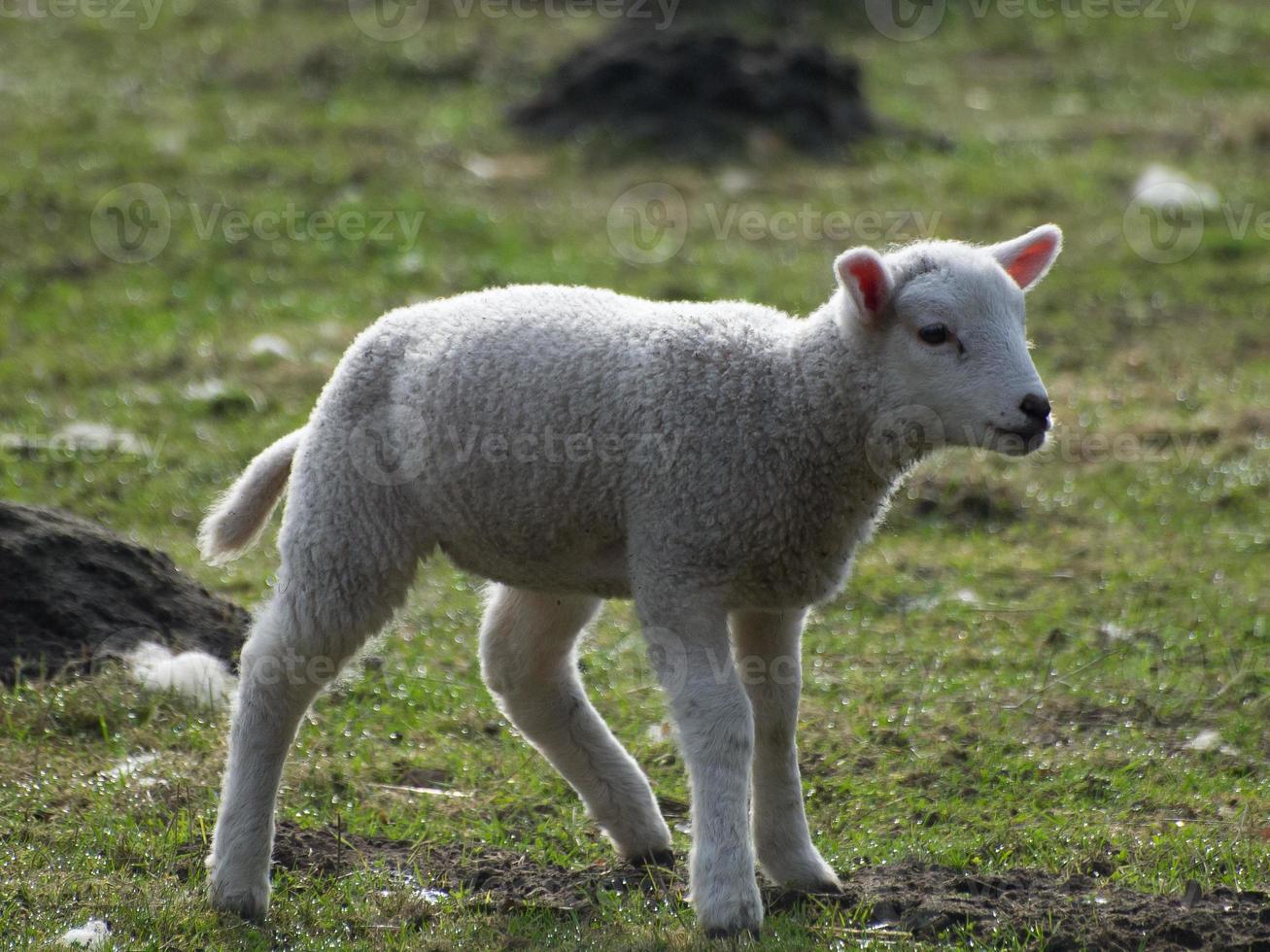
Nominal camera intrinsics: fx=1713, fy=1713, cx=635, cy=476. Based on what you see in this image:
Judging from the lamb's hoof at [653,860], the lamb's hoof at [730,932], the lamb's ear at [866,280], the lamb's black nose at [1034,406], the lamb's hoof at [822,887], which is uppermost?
the lamb's ear at [866,280]

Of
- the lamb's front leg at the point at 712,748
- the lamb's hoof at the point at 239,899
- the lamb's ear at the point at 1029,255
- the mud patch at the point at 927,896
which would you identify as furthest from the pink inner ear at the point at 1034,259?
the lamb's hoof at the point at 239,899


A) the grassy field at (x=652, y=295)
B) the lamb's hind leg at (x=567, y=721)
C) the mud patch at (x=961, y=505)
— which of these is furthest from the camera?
the mud patch at (x=961, y=505)

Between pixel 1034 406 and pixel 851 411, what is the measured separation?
474 millimetres

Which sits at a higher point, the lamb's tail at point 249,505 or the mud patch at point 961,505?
the lamb's tail at point 249,505

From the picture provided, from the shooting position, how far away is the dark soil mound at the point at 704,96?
13.2 m

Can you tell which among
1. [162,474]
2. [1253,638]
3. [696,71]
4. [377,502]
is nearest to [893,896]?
[377,502]

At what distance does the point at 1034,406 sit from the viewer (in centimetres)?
411

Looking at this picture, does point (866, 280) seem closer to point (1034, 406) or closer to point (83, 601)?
point (1034, 406)

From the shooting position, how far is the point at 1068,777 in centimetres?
548

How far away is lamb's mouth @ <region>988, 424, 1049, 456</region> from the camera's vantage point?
13.6ft

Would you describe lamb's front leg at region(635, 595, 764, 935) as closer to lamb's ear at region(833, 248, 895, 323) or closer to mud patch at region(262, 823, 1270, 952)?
mud patch at region(262, 823, 1270, 952)

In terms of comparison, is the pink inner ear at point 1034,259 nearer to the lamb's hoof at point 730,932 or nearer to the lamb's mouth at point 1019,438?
the lamb's mouth at point 1019,438

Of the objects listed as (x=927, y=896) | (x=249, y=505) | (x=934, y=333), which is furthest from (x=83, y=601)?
(x=934, y=333)

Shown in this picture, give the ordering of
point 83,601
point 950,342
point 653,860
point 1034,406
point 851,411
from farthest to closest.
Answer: point 83,601, point 653,860, point 851,411, point 950,342, point 1034,406
